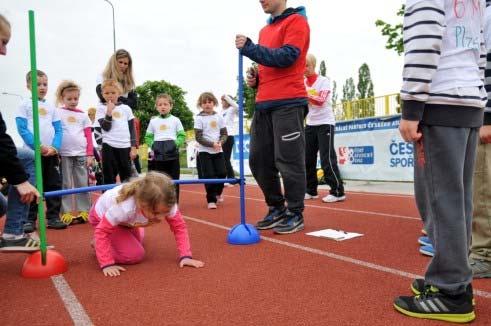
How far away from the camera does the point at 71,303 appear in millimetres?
2262

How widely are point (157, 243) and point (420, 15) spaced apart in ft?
9.12

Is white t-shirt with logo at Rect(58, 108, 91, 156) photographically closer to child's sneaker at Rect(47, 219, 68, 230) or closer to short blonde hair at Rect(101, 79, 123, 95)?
short blonde hair at Rect(101, 79, 123, 95)

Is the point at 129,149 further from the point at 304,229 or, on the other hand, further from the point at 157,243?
the point at 304,229

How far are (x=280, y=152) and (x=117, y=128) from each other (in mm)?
2336

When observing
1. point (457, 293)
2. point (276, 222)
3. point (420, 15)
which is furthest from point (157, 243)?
point (420, 15)

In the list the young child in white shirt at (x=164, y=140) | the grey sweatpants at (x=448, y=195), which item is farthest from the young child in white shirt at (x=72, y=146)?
the grey sweatpants at (x=448, y=195)

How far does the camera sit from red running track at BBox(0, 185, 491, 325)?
2.02m

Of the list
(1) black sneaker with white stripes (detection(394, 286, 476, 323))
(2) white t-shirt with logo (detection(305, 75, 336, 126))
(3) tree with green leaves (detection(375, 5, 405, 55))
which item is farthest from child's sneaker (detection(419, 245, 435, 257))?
(3) tree with green leaves (detection(375, 5, 405, 55))

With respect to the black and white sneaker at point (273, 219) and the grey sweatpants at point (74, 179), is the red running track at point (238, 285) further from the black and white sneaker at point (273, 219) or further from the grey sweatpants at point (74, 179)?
the grey sweatpants at point (74, 179)

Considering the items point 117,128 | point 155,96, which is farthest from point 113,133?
point 155,96

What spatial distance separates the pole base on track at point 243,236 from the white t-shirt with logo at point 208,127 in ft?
8.97

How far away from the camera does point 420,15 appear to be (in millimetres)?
1776

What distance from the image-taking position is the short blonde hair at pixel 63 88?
5066 mm

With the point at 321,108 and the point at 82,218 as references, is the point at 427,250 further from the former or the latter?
the point at 82,218
